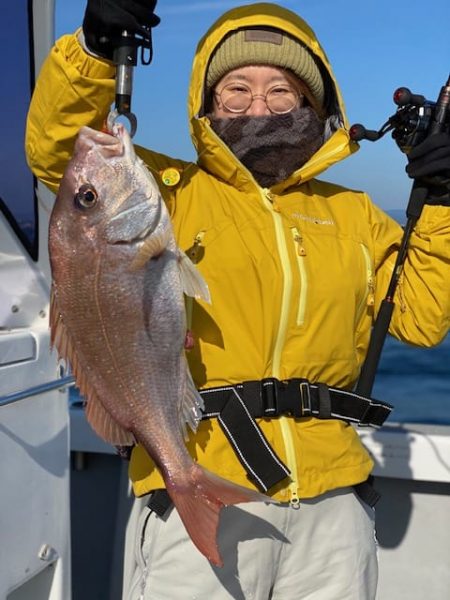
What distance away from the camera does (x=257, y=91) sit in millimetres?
2787

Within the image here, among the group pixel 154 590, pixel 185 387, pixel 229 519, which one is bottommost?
pixel 154 590

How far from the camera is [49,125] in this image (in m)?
2.28

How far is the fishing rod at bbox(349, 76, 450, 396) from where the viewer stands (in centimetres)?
275

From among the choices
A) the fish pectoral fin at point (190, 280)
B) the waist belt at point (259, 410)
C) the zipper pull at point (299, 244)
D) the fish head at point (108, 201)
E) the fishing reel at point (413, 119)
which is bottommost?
A: the waist belt at point (259, 410)

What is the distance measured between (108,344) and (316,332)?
747 mm

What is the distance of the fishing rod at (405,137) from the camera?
275 centimetres

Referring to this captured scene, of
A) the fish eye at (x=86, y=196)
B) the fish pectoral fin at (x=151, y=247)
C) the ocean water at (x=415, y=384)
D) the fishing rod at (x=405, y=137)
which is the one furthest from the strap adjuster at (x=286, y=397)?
the ocean water at (x=415, y=384)

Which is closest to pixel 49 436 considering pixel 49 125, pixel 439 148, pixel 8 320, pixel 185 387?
pixel 8 320

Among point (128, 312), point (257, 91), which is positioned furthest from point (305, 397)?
point (257, 91)

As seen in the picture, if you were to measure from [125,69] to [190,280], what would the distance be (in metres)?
0.60

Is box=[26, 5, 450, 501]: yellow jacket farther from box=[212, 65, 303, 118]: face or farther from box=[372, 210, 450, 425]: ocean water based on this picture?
box=[372, 210, 450, 425]: ocean water

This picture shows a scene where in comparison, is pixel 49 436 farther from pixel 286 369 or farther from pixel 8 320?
pixel 286 369

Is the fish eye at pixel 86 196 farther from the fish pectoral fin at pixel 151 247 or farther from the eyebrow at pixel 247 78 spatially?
the eyebrow at pixel 247 78

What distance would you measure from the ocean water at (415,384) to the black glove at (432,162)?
8433 millimetres
